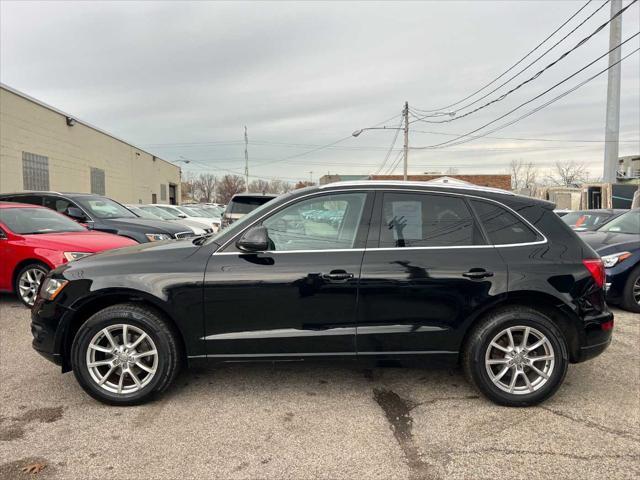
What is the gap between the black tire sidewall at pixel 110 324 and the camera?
325cm

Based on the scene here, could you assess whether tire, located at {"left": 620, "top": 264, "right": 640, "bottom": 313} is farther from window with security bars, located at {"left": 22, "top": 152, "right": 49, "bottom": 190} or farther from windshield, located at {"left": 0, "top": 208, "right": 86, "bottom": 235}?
window with security bars, located at {"left": 22, "top": 152, "right": 49, "bottom": 190}

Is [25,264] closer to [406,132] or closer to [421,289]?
[421,289]

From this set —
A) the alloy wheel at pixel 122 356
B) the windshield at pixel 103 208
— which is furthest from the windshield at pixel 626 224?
the windshield at pixel 103 208

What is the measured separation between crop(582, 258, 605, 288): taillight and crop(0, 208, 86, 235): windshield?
695 centimetres

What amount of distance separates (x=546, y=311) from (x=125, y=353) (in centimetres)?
324

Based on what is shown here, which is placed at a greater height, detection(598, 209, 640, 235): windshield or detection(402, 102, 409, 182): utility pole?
detection(402, 102, 409, 182): utility pole

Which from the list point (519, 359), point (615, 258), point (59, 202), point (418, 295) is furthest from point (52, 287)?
point (615, 258)

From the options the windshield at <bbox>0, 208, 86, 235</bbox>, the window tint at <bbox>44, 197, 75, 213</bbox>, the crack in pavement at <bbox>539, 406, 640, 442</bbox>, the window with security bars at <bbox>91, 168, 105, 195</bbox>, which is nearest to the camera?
the crack in pavement at <bbox>539, 406, 640, 442</bbox>

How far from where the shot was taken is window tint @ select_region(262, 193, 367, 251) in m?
3.38

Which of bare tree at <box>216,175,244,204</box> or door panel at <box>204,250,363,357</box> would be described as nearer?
door panel at <box>204,250,363,357</box>

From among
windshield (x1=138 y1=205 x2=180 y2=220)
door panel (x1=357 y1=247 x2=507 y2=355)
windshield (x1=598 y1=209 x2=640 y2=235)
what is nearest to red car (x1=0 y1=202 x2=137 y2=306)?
door panel (x1=357 y1=247 x2=507 y2=355)

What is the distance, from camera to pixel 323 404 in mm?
3379

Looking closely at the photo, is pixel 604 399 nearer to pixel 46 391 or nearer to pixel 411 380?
pixel 411 380

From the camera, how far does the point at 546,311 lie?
3414 mm
